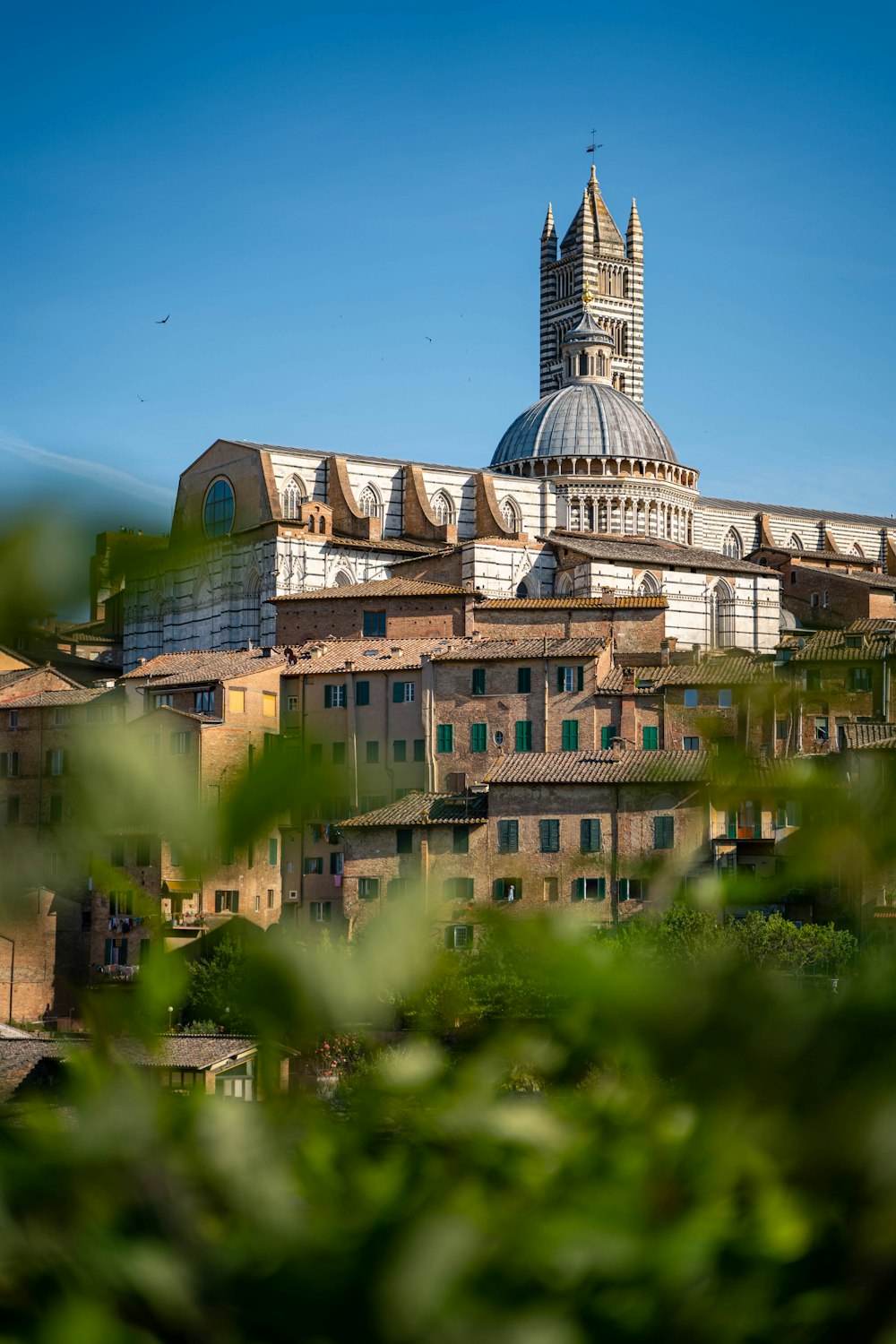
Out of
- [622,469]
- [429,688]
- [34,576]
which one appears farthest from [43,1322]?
[622,469]

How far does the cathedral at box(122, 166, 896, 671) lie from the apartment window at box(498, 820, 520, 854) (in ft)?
32.6

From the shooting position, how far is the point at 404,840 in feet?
109

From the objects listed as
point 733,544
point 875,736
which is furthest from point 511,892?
point 733,544

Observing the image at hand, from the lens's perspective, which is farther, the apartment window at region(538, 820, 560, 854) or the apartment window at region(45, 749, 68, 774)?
the apartment window at region(538, 820, 560, 854)

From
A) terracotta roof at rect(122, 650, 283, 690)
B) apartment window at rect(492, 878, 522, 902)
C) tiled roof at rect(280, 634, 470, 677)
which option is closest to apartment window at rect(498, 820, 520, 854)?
tiled roof at rect(280, 634, 470, 677)

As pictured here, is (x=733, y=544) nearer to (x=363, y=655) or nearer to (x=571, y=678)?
(x=571, y=678)

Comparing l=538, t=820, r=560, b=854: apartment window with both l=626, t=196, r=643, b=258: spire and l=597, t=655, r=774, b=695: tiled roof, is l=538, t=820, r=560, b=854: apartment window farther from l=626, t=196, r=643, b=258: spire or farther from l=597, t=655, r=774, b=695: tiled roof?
l=626, t=196, r=643, b=258: spire

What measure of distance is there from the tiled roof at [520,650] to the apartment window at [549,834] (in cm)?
487

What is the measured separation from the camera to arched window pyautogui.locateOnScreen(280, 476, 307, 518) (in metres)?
54.5

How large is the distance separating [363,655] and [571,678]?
4.68 metres

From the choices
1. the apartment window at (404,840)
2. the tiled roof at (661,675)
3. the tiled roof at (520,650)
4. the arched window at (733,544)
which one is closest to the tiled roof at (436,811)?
the apartment window at (404,840)

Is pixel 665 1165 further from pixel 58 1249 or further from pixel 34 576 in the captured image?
pixel 34 576

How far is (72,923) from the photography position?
2096 mm

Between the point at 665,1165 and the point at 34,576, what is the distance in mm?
811
